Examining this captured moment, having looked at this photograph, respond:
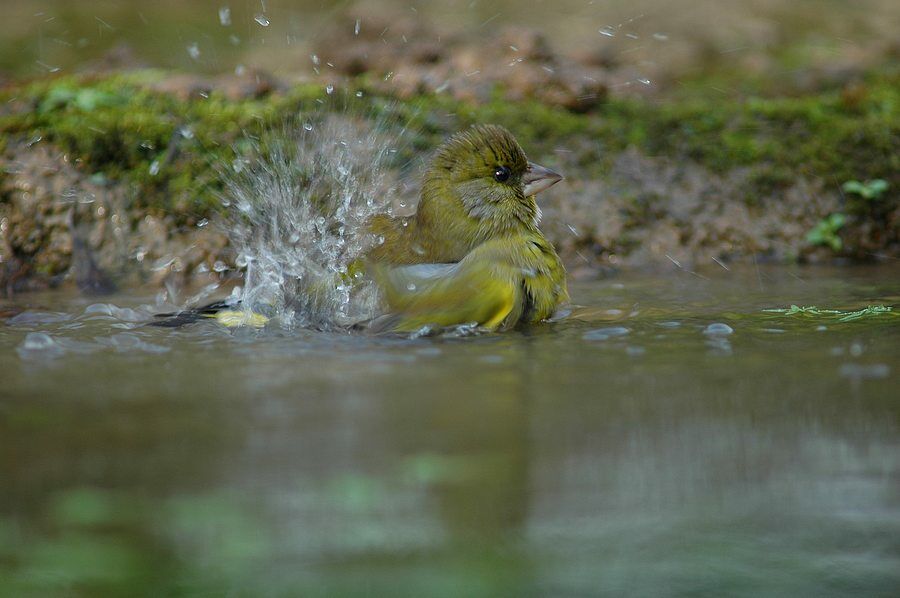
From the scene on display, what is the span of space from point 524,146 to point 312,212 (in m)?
A: 1.72

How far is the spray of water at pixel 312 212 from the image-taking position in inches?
171

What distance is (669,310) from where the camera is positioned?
4.46 meters

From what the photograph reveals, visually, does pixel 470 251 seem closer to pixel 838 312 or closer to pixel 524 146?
pixel 838 312

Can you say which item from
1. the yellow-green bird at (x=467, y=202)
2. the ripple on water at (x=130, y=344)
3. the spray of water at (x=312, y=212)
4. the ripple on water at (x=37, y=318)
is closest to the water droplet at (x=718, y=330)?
the yellow-green bird at (x=467, y=202)

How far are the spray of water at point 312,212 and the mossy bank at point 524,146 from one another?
5.1 inches

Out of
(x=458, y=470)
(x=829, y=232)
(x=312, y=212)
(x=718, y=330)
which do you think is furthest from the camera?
(x=829, y=232)

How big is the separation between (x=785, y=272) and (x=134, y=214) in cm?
363

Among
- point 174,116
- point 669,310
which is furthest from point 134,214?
point 669,310

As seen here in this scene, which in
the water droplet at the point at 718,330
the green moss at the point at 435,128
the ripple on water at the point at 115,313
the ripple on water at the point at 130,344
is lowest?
the ripple on water at the point at 130,344

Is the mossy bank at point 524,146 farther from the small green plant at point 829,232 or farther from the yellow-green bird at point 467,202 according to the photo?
the yellow-green bird at point 467,202

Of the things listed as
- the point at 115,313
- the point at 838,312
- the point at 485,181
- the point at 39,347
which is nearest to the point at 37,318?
the point at 115,313

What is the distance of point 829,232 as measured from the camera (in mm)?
6133

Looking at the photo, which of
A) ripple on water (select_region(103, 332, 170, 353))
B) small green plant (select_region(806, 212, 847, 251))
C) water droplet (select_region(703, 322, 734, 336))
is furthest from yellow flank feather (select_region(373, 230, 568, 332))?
small green plant (select_region(806, 212, 847, 251))

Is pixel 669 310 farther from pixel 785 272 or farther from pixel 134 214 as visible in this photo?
pixel 134 214
